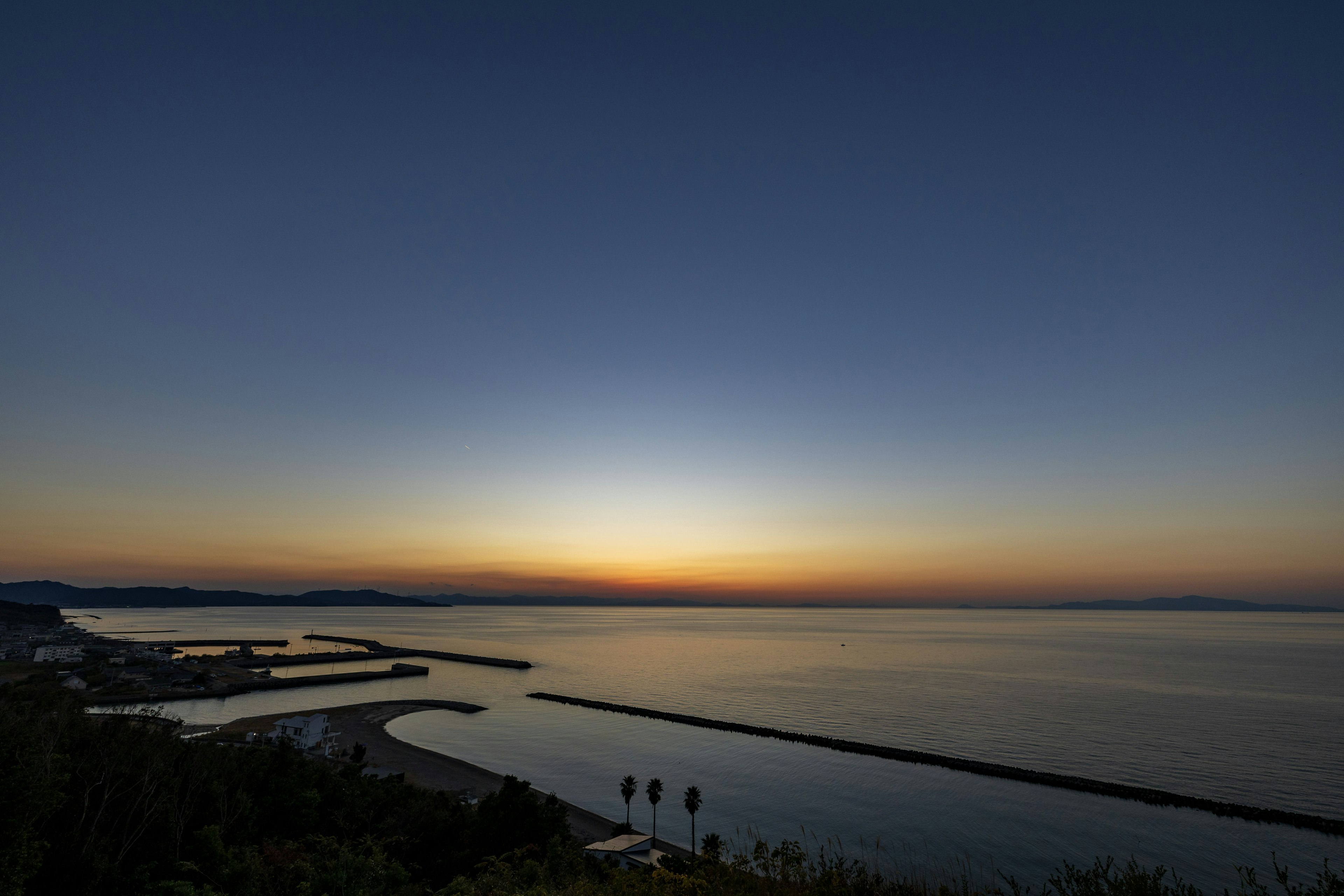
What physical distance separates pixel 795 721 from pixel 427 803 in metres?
48.8

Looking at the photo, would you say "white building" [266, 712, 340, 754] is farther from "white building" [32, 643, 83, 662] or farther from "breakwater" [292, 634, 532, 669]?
"white building" [32, 643, 83, 662]

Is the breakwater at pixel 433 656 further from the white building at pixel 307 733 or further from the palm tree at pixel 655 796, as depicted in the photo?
the palm tree at pixel 655 796

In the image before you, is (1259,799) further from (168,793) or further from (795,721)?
(168,793)

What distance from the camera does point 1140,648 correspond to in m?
155

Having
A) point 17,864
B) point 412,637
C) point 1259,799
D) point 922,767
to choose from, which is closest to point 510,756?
point 922,767

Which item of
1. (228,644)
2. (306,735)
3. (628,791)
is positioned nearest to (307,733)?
(306,735)

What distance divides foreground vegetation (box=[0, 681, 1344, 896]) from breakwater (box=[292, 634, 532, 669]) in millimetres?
91056

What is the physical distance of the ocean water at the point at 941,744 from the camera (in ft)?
128

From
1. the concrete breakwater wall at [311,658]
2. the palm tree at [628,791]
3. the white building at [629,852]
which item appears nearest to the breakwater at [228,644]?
the concrete breakwater wall at [311,658]

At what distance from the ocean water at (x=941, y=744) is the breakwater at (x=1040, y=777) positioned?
1061mm

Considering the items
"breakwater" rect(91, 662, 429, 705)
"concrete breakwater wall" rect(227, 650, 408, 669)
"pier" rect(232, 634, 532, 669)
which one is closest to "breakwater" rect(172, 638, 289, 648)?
"concrete breakwater wall" rect(227, 650, 408, 669)

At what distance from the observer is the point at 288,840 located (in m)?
28.6

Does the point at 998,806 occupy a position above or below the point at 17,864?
below

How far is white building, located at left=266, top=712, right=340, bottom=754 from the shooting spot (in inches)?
2202
